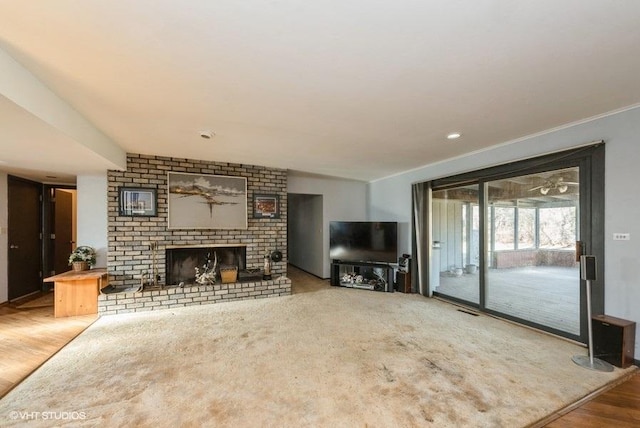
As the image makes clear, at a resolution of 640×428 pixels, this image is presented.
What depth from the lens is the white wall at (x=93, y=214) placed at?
4.45 m

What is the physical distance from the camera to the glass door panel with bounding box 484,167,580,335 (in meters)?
3.21

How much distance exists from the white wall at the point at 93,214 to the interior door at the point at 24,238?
1002 mm

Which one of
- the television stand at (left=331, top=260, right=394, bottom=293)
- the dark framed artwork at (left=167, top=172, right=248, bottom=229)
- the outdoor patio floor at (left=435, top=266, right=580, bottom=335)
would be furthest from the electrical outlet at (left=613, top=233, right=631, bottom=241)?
the dark framed artwork at (left=167, top=172, right=248, bottom=229)

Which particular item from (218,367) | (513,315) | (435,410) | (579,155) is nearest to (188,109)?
(218,367)

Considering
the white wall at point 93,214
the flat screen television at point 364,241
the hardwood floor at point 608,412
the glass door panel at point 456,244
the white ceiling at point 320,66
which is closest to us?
the white ceiling at point 320,66

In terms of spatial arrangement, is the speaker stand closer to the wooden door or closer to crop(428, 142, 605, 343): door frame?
crop(428, 142, 605, 343): door frame

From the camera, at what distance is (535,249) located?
3.70 metres

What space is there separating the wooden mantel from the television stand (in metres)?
3.90

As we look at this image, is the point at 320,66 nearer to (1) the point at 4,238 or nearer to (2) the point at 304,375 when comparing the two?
(2) the point at 304,375

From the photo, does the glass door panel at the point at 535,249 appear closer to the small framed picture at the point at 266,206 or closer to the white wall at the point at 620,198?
the white wall at the point at 620,198

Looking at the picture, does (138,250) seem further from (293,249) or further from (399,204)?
(399,204)

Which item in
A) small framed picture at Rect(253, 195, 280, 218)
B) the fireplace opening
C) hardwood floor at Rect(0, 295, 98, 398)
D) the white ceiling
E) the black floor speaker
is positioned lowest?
hardwood floor at Rect(0, 295, 98, 398)

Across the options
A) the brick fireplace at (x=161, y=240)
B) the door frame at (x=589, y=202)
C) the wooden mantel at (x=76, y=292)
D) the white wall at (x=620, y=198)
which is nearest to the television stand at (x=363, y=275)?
the brick fireplace at (x=161, y=240)

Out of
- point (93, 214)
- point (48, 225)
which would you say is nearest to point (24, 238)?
point (48, 225)
